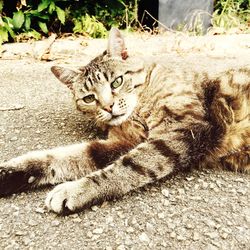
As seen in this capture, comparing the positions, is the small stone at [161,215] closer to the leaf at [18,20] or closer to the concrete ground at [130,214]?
the concrete ground at [130,214]

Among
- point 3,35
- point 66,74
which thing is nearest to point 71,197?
point 66,74

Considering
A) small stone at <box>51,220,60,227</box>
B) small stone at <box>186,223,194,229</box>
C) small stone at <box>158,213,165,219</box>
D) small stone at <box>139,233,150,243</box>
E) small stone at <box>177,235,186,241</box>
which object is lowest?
small stone at <box>51,220,60,227</box>

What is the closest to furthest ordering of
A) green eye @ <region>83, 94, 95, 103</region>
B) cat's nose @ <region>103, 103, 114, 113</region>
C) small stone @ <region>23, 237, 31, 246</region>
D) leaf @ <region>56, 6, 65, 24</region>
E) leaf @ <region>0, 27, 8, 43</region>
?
small stone @ <region>23, 237, 31, 246</region> → cat's nose @ <region>103, 103, 114, 113</region> → green eye @ <region>83, 94, 95, 103</region> → leaf @ <region>0, 27, 8, 43</region> → leaf @ <region>56, 6, 65, 24</region>

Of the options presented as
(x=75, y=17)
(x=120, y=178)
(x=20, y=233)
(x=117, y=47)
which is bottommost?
(x=20, y=233)

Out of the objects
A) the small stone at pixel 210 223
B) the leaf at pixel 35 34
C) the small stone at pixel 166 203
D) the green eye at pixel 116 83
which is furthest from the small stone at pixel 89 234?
the leaf at pixel 35 34

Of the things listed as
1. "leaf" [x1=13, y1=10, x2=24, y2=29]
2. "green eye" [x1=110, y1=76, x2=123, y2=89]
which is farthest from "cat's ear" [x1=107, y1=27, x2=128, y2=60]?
"leaf" [x1=13, y1=10, x2=24, y2=29]

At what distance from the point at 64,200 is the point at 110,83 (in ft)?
2.86

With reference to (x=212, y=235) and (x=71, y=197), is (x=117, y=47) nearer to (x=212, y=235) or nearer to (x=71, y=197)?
(x=71, y=197)

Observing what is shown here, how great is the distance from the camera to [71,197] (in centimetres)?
169

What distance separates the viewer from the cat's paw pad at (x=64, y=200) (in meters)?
1.66

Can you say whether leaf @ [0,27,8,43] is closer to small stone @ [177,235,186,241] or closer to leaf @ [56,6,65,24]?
leaf @ [56,6,65,24]

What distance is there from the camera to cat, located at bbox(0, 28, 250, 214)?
1812 mm

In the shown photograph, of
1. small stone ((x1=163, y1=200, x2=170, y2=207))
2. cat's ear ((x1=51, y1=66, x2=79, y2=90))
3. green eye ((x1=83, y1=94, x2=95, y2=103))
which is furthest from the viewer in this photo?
cat's ear ((x1=51, y1=66, x2=79, y2=90))

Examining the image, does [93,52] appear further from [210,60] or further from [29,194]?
[29,194]
